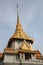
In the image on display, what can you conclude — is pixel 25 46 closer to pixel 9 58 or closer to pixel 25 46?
pixel 25 46

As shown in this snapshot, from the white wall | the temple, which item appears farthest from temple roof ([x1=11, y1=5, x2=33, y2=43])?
the white wall

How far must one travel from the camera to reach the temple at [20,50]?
51188mm

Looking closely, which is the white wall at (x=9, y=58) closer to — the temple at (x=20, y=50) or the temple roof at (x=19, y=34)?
the temple at (x=20, y=50)

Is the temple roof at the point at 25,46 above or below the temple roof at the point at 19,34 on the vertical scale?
below

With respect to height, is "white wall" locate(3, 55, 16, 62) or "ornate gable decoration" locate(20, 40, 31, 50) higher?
"ornate gable decoration" locate(20, 40, 31, 50)

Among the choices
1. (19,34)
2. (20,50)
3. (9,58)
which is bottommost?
(9,58)

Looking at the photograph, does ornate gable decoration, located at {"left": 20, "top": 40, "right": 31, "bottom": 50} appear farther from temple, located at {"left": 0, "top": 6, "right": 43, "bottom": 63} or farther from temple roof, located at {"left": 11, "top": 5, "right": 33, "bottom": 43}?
temple roof, located at {"left": 11, "top": 5, "right": 33, "bottom": 43}

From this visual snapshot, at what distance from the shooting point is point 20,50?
51.7m

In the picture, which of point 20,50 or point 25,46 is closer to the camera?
point 20,50

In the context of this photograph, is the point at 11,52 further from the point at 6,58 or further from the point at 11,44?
the point at 11,44

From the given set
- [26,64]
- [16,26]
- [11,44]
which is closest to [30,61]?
[26,64]

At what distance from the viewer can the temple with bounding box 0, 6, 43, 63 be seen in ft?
168

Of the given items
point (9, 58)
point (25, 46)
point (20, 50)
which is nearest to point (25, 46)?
point (25, 46)

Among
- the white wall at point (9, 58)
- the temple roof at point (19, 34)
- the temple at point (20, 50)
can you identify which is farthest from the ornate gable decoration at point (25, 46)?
the white wall at point (9, 58)
